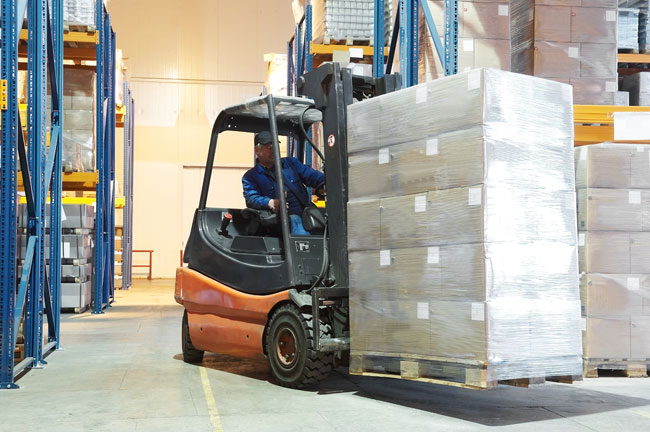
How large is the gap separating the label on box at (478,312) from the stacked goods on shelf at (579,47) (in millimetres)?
3591

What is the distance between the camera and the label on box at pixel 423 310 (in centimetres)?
495

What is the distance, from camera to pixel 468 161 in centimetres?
474

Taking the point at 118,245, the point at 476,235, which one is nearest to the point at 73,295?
the point at 118,245

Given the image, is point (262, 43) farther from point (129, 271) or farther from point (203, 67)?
point (129, 271)

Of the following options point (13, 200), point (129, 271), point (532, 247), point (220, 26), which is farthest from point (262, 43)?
point (532, 247)

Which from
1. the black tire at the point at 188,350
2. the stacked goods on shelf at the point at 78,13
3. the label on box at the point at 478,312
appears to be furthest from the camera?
the stacked goods on shelf at the point at 78,13

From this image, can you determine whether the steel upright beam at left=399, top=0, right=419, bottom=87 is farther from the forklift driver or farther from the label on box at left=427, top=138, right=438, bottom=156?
the label on box at left=427, top=138, right=438, bottom=156

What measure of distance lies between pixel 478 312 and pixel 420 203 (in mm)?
791

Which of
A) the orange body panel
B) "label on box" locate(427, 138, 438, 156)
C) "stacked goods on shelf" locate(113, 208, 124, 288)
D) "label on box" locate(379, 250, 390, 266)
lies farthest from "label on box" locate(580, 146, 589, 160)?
"stacked goods on shelf" locate(113, 208, 124, 288)

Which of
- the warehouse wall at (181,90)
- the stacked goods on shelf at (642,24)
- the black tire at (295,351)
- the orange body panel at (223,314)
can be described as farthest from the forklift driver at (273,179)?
the warehouse wall at (181,90)

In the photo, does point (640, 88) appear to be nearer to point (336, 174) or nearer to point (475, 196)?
point (336, 174)

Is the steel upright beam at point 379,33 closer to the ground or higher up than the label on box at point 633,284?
higher up

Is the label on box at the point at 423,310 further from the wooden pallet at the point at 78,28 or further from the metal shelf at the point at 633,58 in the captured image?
the wooden pallet at the point at 78,28

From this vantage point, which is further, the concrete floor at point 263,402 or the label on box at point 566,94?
the label on box at point 566,94
